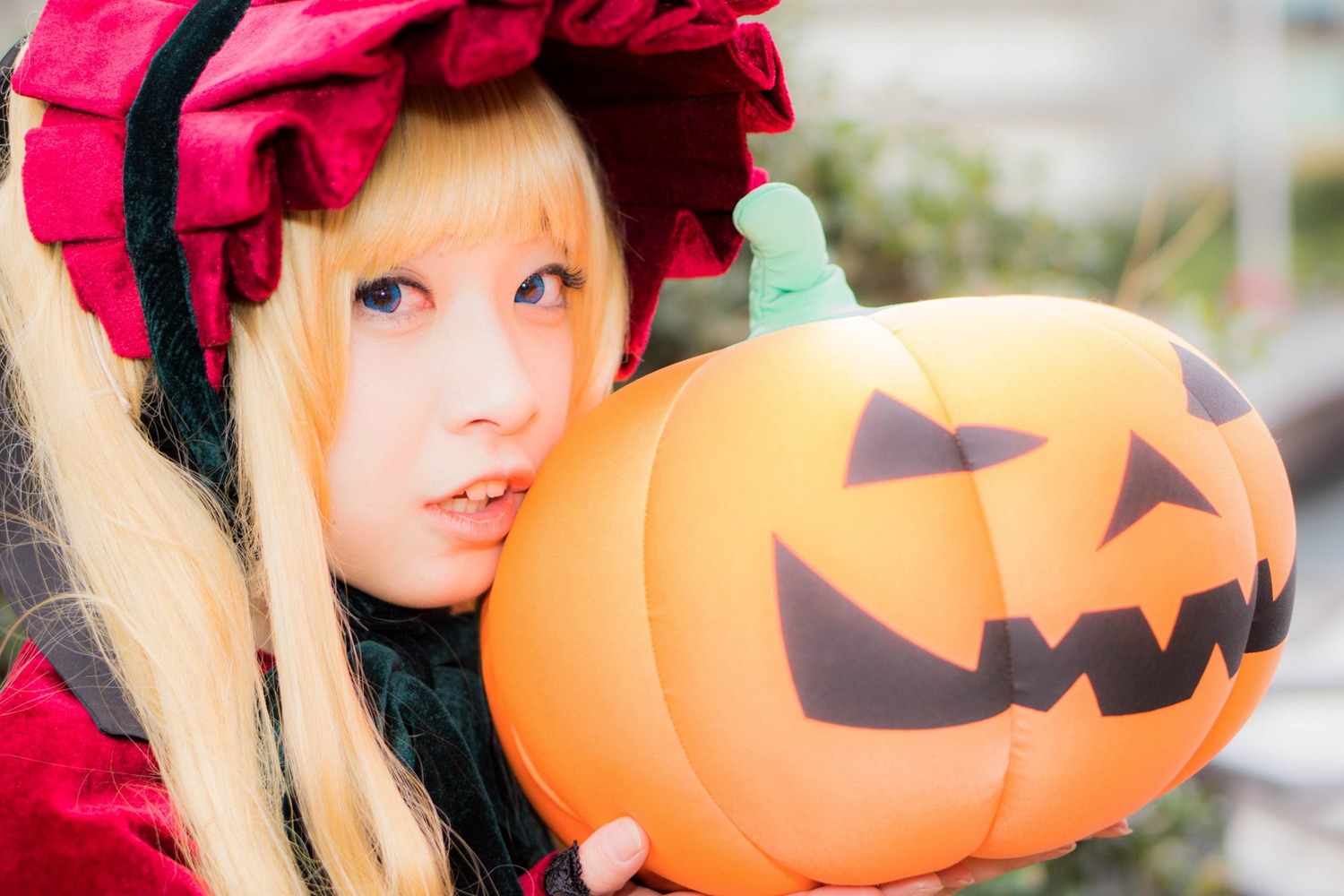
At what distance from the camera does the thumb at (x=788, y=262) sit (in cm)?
95

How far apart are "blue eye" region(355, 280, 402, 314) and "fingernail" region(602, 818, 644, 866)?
0.51m

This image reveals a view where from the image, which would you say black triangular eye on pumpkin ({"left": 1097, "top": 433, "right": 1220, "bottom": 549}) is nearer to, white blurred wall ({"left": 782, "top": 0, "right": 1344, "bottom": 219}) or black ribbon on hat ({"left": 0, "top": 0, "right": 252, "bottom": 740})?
black ribbon on hat ({"left": 0, "top": 0, "right": 252, "bottom": 740})

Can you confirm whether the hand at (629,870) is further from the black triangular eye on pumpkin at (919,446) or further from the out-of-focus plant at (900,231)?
the out-of-focus plant at (900,231)

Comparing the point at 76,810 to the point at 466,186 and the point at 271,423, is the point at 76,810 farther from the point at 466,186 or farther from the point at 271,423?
the point at 466,186

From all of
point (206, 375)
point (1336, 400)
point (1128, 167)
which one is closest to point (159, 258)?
point (206, 375)

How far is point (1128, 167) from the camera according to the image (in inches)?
320

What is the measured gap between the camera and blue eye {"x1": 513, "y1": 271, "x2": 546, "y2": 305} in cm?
107

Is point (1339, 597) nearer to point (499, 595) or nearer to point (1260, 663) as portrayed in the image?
point (1260, 663)

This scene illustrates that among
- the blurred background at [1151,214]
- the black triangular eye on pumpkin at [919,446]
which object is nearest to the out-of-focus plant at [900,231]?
the blurred background at [1151,214]

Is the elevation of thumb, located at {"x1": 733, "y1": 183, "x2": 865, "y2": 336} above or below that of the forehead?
below

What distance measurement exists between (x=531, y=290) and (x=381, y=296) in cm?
17

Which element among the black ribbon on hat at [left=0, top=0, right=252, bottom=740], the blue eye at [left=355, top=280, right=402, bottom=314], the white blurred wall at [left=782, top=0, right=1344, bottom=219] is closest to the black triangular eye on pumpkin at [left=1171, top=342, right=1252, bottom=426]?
the blue eye at [left=355, top=280, right=402, bottom=314]

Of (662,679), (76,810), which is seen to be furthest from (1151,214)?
(76,810)

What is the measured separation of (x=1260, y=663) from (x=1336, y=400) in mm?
5309
